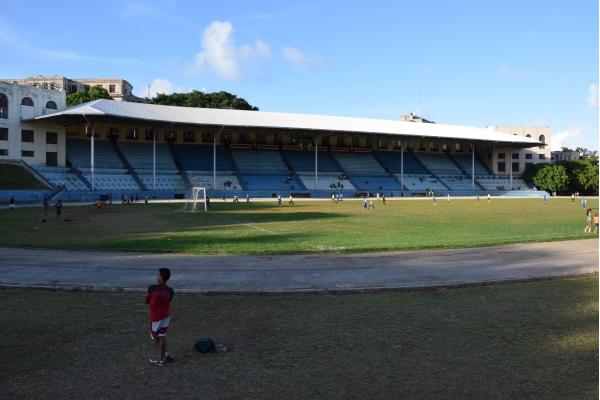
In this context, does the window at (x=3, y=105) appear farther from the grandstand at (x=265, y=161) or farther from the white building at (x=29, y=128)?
the grandstand at (x=265, y=161)

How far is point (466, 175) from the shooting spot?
10038 cm

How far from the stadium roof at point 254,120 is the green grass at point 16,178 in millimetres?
7615

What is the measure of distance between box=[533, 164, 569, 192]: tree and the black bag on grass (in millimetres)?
101686

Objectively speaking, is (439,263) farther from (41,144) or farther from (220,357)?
(41,144)

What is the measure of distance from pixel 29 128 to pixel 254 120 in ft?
106

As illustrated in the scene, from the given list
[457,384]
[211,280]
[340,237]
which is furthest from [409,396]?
[340,237]

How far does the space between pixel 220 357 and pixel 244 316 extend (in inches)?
98.9

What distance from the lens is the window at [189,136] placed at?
8956 centimetres

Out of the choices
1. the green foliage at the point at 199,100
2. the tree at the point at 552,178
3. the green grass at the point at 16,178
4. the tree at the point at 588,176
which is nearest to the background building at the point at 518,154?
the tree at the point at 552,178

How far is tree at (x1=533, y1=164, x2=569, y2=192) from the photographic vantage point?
97.8 m

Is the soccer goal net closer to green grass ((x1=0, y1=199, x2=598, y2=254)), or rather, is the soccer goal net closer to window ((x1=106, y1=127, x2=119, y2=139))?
green grass ((x1=0, y1=199, x2=598, y2=254))

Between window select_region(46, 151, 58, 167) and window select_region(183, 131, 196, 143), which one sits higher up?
window select_region(183, 131, 196, 143)

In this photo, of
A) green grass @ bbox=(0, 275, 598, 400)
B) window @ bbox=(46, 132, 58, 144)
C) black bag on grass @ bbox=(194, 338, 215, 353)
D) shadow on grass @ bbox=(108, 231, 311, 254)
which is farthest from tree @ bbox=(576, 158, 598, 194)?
black bag on grass @ bbox=(194, 338, 215, 353)

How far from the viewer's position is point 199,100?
11431cm
